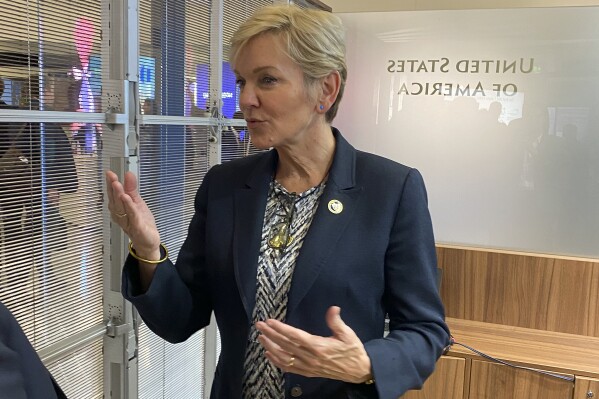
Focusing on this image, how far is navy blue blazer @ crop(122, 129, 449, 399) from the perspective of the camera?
44.7 inches

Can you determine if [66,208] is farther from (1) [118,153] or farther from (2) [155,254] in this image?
(2) [155,254]

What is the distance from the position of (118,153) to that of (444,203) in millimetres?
1811

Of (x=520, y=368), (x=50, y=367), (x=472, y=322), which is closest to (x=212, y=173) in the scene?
(x=50, y=367)

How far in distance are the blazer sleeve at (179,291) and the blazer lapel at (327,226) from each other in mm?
237

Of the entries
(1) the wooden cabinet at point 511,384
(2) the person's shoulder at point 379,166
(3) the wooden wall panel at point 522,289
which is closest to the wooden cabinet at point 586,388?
(1) the wooden cabinet at point 511,384

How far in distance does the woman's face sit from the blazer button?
1.59ft

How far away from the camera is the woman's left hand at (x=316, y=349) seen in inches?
36.4

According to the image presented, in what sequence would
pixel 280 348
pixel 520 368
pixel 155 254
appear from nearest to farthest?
pixel 280 348 → pixel 155 254 → pixel 520 368

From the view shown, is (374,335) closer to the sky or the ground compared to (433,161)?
closer to the ground

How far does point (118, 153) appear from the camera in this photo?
1.74m

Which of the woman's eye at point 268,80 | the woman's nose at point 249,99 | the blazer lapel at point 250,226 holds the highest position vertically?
the woman's eye at point 268,80

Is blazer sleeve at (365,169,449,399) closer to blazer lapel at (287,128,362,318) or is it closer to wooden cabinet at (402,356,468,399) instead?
blazer lapel at (287,128,362,318)

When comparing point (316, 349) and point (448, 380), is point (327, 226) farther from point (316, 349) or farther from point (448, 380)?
point (448, 380)

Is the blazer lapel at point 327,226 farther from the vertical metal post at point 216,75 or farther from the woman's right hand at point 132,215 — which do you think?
the vertical metal post at point 216,75
